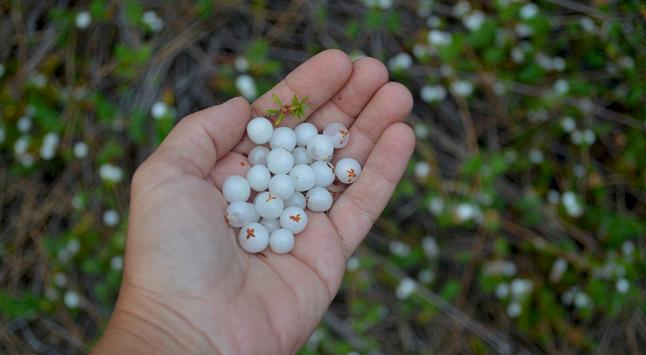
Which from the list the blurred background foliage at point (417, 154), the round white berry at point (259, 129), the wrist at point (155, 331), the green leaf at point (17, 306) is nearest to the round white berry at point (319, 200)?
the round white berry at point (259, 129)

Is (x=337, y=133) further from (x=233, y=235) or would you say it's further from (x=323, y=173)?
(x=233, y=235)

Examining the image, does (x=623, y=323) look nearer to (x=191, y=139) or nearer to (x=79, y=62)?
(x=191, y=139)

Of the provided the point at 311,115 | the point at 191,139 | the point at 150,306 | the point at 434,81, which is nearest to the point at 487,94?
the point at 434,81

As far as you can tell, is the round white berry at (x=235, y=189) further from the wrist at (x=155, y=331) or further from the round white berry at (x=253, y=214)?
the wrist at (x=155, y=331)

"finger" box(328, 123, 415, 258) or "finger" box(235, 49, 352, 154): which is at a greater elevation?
"finger" box(235, 49, 352, 154)

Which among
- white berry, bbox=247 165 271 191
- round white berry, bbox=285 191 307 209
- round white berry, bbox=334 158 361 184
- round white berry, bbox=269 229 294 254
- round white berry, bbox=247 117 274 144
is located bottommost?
round white berry, bbox=285 191 307 209

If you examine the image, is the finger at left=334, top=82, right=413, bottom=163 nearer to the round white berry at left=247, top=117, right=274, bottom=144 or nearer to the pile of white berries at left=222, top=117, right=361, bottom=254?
the pile of white berries at left=222, top=117, right=361, bottom=254

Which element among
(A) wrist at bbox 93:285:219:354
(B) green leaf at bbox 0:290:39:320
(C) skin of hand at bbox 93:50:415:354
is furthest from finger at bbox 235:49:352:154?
(B) green leaf at bbox 0:290:39:320
